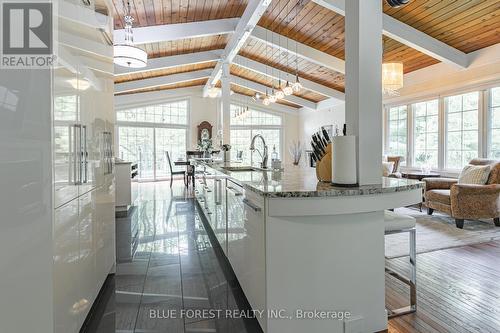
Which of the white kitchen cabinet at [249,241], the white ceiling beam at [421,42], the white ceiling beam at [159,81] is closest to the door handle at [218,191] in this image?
the white kitchen cabinet at [249,241]

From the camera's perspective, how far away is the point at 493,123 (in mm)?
4824

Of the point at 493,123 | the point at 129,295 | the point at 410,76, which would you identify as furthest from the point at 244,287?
the point at 410,76

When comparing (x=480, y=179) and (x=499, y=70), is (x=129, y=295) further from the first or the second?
(x=499, y=70)

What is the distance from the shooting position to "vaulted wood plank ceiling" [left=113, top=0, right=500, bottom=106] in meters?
4.09

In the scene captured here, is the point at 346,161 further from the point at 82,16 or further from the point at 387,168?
the point at 387,168

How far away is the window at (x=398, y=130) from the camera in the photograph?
675 cm

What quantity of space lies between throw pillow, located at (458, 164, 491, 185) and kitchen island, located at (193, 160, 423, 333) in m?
3.40

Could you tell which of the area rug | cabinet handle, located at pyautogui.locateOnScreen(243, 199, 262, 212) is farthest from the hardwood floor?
cabinet handle, located at pyautogui.locateOnScreen(243, 199, 262, 212)

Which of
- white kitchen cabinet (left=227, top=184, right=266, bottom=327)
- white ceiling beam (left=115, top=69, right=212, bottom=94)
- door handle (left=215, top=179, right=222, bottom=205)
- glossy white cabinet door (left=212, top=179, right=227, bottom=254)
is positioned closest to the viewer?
white kitchen cabinet (left=227, top=184, right=266, bottom=327)

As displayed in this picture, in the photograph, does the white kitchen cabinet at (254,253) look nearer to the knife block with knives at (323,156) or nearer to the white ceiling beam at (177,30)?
the knife block with knives at (323,156)

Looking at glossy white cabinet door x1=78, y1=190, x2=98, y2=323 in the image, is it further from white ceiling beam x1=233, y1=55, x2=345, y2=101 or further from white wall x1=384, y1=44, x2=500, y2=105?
white ceiling beam x1=233, y1=55, x2=345, y2=101

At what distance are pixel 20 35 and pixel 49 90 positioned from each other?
29cm

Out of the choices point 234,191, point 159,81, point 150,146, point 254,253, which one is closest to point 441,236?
point 234,191

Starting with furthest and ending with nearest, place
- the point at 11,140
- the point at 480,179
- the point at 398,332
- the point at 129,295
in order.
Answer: the point at 480,179
the point at 129,295
the point at 398,332
the point at 11,140
